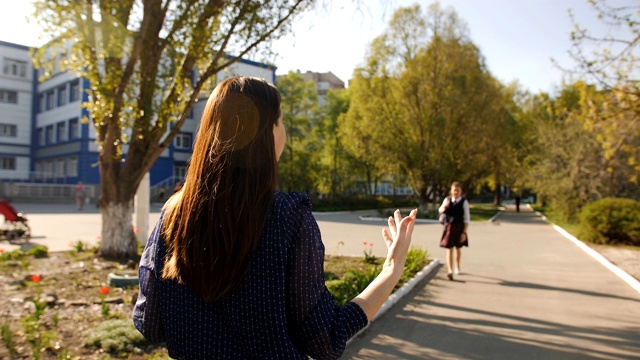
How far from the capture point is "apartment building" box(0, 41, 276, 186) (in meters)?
47.2

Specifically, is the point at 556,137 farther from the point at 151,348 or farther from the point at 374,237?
the point at 151,348

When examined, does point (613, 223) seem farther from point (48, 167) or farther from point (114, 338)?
point (48, 167)

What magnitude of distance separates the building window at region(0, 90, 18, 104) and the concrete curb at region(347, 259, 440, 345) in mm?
52528

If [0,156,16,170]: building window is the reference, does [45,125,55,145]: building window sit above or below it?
above

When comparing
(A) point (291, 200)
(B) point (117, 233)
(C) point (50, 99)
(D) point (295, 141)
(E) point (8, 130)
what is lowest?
(B) point (117, 233)

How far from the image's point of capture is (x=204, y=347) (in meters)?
1.51

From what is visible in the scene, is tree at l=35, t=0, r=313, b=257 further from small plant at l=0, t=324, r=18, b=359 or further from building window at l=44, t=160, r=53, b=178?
building window at l=44, t=160, r=53, b=178

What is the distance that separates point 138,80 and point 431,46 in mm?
24050

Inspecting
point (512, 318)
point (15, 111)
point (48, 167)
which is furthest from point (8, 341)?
point (15, 111)

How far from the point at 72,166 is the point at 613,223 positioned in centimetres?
4523

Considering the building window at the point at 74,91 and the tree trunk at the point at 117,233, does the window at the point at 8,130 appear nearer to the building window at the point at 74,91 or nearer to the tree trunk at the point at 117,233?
the building window at the point at 74,91

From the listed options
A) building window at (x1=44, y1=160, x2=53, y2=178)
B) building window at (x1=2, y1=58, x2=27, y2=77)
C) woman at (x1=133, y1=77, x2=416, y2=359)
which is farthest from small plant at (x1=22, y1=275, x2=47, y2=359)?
building window at (x1=2, y1=58, x2=27, y2=77)

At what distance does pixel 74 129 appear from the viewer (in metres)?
47.4

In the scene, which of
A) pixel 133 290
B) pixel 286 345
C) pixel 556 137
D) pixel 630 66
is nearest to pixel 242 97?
pixel 286 345
